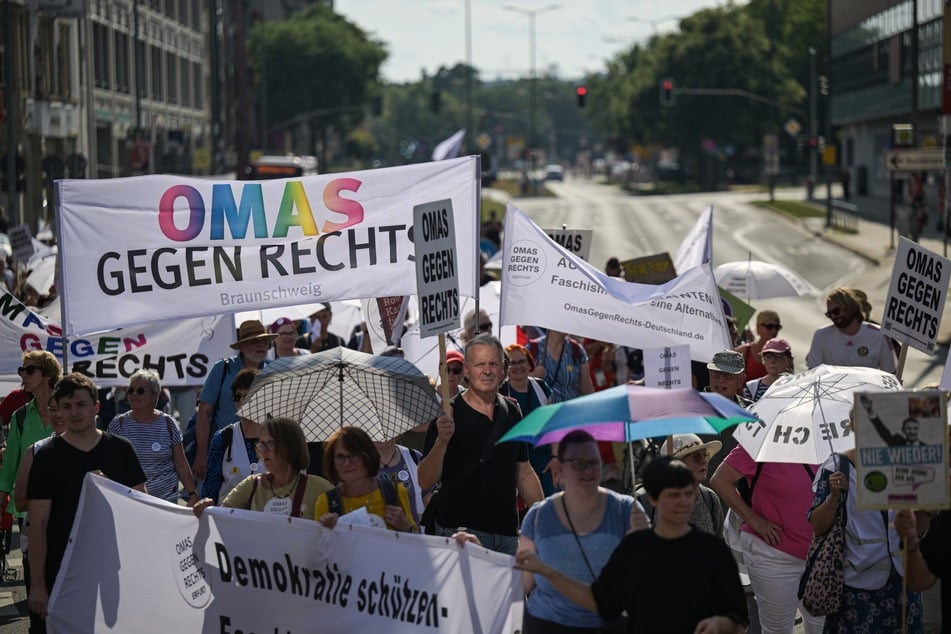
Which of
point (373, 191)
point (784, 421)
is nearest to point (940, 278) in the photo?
point (784, 421)

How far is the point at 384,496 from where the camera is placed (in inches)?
297

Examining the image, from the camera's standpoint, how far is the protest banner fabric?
1569 cm

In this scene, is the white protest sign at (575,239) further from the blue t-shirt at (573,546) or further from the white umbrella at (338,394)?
the blue t-shirt at (573,546)

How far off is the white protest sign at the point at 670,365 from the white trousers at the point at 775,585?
1.89 meters

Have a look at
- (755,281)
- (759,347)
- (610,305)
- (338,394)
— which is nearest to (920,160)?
(755,281)

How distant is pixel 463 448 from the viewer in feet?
27.0

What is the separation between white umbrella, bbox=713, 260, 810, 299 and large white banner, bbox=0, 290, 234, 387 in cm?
687

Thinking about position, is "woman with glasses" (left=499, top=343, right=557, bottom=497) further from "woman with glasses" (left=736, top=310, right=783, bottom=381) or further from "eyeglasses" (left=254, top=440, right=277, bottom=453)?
"woman with glasses" (left=736, top=310, right=783, bottom=381)

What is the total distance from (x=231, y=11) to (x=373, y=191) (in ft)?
308

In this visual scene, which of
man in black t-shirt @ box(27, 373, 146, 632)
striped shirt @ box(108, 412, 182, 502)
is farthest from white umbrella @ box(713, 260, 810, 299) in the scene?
man in black t-shirt @ box(27, 373, 146, 632)

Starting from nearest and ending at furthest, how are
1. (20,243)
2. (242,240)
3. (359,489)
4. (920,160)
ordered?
(359,489), (242,240), (20,243), (920,160)

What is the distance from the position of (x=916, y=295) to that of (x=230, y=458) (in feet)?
13.6

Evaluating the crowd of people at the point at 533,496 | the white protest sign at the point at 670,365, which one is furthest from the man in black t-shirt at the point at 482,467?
the white protest sign at the point at 670,365

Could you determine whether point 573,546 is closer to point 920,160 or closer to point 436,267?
point 436,267
